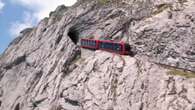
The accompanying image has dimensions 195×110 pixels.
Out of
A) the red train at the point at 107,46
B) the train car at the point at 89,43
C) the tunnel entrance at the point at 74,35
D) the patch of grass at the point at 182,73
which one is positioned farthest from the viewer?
the tunnel entrance at the point at 74,35

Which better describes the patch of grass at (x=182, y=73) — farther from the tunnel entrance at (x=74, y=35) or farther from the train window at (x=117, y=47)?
the tunnel entrance at (x=74, y=35)

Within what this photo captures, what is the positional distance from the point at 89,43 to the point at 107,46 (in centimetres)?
659

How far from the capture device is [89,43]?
197ft

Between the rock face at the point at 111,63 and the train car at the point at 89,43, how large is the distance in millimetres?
1392

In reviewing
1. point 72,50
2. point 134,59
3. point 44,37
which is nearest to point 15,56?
point 44,37

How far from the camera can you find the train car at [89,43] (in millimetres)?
58034

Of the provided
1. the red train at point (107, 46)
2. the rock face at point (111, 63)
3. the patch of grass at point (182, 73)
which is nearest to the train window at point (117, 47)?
the red train at point (107, 46)

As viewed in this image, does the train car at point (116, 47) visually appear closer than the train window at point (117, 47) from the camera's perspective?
Yes

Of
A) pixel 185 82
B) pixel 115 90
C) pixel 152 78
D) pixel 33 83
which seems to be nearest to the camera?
pixel 185 82

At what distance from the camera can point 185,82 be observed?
39688 millimetres

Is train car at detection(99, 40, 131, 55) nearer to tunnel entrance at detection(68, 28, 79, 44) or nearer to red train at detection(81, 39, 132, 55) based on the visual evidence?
red train at detection(81, 39, 132, 55)

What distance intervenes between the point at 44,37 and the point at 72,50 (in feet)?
48.9

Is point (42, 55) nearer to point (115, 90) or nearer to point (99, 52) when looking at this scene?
point (99, 52)

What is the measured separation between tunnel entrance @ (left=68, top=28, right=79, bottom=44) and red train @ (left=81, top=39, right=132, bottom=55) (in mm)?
4776
